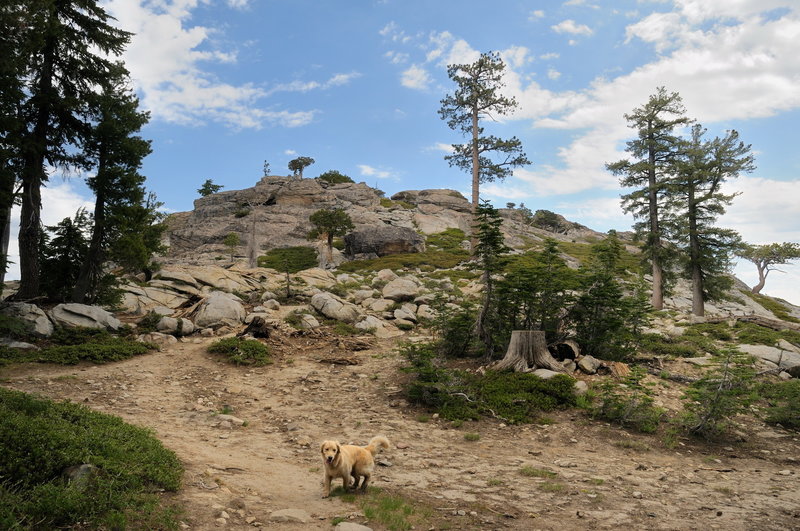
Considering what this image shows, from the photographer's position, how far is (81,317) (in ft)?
52.3

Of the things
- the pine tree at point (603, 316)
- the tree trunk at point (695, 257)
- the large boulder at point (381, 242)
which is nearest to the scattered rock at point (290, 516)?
the pine tree at point (603, 316)

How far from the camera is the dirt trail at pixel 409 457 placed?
17.9ft

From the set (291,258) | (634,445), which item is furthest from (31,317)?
(291,258)

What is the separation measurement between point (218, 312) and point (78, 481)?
569 inches

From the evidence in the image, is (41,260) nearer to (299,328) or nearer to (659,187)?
(299,328)

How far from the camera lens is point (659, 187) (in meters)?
27.5

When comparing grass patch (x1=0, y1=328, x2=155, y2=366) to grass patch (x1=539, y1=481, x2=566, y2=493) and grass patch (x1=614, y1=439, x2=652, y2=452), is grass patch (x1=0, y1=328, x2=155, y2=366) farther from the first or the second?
grass patch (x1=614, y1=439, x2=652, y2=452)

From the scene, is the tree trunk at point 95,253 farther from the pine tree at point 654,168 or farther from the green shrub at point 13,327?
the pine tree at point 654,168

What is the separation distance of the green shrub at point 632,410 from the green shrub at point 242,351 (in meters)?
10.0

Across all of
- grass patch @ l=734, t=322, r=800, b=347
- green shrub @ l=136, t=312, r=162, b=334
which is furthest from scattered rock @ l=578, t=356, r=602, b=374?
green shrub @ l=136, t=312, r=162, b=334

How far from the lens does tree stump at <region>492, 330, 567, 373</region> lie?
12258mm

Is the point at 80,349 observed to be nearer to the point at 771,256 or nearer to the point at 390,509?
the point at 390,509

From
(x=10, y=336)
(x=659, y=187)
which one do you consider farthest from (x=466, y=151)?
(x=10, y=336)

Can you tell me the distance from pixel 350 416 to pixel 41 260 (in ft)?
53.0
